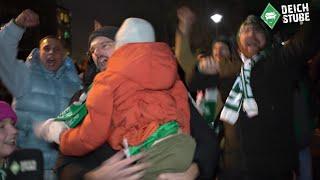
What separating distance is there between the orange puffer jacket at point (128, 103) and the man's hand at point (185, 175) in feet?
0.57

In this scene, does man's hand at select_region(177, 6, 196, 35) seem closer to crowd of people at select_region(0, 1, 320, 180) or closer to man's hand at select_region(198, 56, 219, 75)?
crowd of people at select_region(0, 1, 320, 180)

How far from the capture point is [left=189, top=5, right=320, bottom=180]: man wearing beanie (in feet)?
14.0

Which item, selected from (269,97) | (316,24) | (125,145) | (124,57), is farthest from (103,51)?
(269,97)

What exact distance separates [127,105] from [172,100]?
0.22m

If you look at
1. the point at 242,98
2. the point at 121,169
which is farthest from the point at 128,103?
the point at 242,98

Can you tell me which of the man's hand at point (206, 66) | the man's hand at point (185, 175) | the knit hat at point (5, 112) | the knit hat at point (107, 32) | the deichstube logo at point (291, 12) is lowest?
the deichstube logo at point (291, 12)

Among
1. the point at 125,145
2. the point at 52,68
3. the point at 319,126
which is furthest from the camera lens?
the point at 319,126

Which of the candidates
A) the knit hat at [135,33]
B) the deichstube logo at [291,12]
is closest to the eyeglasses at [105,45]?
the knit hat at [135,33]

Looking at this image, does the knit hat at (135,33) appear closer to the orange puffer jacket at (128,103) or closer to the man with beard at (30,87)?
the orange puffer jacket at (128,103)

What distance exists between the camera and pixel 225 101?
4660 millimetres

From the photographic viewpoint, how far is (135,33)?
239 cm

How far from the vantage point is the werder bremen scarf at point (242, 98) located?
431 cm

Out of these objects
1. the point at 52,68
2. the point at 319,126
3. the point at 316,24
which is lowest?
the point at 319,126

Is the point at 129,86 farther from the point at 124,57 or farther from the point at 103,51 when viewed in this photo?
the point at 103,51
